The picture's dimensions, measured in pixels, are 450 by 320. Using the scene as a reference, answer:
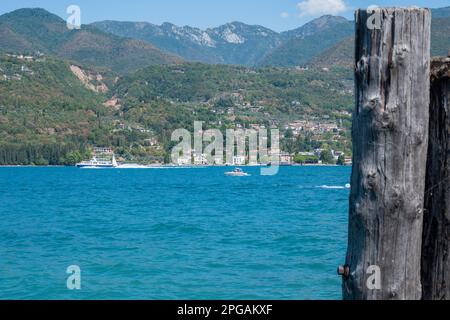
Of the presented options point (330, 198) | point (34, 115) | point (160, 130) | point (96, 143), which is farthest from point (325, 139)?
point (330, 198)

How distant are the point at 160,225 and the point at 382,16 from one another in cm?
3854

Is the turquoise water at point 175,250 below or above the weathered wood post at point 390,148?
below

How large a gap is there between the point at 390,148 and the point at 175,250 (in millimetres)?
26187

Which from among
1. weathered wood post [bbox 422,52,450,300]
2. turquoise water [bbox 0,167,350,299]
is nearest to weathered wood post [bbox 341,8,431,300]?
weathered wood post [bbox 422,52,450,300]

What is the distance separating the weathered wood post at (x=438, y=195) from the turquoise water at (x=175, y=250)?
44.8 ft

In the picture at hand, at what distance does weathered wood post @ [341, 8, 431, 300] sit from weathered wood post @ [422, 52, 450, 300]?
0.92ft

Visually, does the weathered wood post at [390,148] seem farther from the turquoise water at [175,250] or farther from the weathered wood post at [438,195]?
the turquoise water at [175,250]

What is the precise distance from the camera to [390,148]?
424 cm

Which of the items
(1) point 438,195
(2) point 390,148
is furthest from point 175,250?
(2) point 390,148

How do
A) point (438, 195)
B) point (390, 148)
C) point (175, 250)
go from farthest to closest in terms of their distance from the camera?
point (175, 250) → point (438, 195) → point (390, 148)

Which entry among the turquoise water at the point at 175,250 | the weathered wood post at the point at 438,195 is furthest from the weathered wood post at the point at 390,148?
the turquoise water at the point at 175,250

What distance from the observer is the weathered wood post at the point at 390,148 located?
13.7 feet

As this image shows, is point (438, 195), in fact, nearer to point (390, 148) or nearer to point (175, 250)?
point (390, 148)
